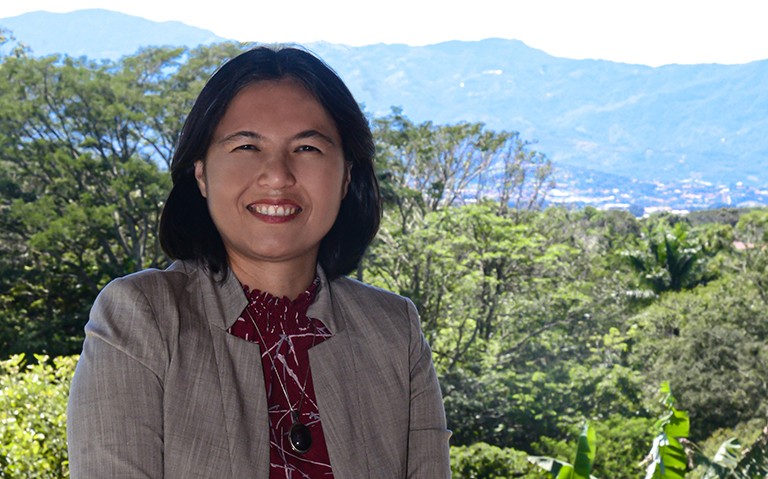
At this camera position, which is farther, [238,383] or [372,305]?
[372,305]

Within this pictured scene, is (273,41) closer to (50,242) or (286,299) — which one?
(286,299)

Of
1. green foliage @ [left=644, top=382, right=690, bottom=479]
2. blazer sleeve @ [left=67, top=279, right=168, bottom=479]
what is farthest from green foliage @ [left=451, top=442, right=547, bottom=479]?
blazer sleeve @ [left=67, top=279, right=168, bottom=479]

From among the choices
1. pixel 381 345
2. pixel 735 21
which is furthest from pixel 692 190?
pixel 381 345

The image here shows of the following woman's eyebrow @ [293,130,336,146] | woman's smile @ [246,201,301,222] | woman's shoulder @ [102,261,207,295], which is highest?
woman's eyebrow @ [293,130,336,146]

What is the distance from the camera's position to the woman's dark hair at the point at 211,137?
2.99 feet

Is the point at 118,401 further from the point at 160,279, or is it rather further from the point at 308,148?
the point at 308,148

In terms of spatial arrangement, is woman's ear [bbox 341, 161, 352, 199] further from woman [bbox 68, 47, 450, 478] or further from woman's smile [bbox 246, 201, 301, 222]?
woman's smile [bbox 246, 201, 301, 222]

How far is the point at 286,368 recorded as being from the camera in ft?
3.02

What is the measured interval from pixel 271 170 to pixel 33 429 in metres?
2.71

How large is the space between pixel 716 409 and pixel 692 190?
39.4 meters

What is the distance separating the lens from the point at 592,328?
1009 centimetres

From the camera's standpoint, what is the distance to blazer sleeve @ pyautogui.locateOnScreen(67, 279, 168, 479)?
769 millimetres

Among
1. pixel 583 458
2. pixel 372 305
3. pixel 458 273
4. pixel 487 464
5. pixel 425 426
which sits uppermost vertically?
pixel 372 305

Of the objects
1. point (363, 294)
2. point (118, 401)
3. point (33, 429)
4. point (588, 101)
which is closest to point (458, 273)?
point (33, 429)
